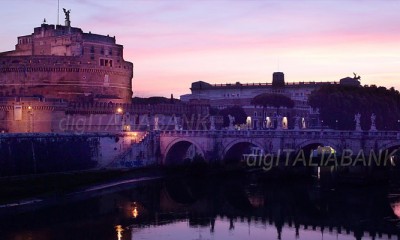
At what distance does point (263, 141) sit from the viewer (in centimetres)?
5400

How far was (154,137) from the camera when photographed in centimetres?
6100

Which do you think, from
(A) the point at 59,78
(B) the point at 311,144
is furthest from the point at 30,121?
(B) the point at 311,144

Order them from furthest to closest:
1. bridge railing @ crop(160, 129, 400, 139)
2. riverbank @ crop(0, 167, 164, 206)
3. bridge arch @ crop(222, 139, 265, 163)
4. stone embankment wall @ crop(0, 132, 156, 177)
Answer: bridge arch @ crop(222, 139, 265, 163) → bridge railing @ crop(160, 129, 400, 139) → stone embankment wall @ crop(0, 132, 156, 177) → riverbank @ crop(0, 167, 164, 206)

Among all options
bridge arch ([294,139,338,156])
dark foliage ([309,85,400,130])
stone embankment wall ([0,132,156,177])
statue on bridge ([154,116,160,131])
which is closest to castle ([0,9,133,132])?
statue on bridge ([154,116,160,131])

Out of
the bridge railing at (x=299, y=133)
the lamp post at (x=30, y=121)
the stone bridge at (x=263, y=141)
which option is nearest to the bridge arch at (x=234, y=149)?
the stone bridge at (x=263, y=141)

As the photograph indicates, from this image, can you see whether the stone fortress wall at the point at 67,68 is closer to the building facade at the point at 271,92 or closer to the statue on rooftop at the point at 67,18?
the statue on rooftop at the point at 67,18

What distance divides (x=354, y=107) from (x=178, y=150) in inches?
849

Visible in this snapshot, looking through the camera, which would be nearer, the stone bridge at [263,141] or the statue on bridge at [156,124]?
the stone bridge at [263,141]

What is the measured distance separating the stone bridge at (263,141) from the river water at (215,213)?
333 centimetres

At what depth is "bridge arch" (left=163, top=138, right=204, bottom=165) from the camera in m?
59.9

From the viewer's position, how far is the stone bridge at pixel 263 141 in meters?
48.3

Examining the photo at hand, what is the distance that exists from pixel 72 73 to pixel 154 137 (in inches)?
559

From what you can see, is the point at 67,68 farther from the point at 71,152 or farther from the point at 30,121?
the point at 71,152

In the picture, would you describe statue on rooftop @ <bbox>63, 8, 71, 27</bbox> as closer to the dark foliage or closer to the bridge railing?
the bridge railing
